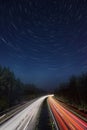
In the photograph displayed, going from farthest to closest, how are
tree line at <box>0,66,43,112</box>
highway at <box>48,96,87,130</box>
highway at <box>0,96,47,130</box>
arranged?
tree line at <box>0,66,43,112</box> → highway at <box>0,96,47,130</box> → highway at <box>48,96,87,130</box>

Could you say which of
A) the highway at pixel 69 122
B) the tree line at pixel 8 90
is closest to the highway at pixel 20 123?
the highway at pixel 69 122

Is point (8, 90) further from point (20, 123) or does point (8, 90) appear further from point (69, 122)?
point (69, 122)

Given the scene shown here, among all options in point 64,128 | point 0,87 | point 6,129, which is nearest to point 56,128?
point 64,128

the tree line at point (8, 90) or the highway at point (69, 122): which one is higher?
the tree line at point (8, 90)

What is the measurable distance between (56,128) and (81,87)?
34.2 meters

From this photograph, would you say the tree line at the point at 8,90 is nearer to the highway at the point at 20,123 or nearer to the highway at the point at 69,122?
the highway at the point at 20,123

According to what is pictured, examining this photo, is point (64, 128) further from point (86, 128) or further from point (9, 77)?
point (9, 77)

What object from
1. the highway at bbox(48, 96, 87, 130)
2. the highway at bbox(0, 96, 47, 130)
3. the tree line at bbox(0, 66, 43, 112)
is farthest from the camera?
the tree line at bbox(0, 66, 43, 112)

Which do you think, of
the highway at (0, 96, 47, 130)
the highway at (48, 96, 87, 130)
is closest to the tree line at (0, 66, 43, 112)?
the highway at (0, 96, 47, 130)

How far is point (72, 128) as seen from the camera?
2016 centimetres

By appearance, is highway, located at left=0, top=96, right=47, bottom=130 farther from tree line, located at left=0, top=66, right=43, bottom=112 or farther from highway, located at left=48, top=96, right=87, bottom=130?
tree line, located at left=0, top=66, right=43, bottom=112

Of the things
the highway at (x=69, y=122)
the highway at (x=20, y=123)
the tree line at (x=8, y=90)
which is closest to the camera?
the highway at (x=69, y=122)

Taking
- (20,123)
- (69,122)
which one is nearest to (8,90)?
(20,123)

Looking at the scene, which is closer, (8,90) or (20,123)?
(20,123)
